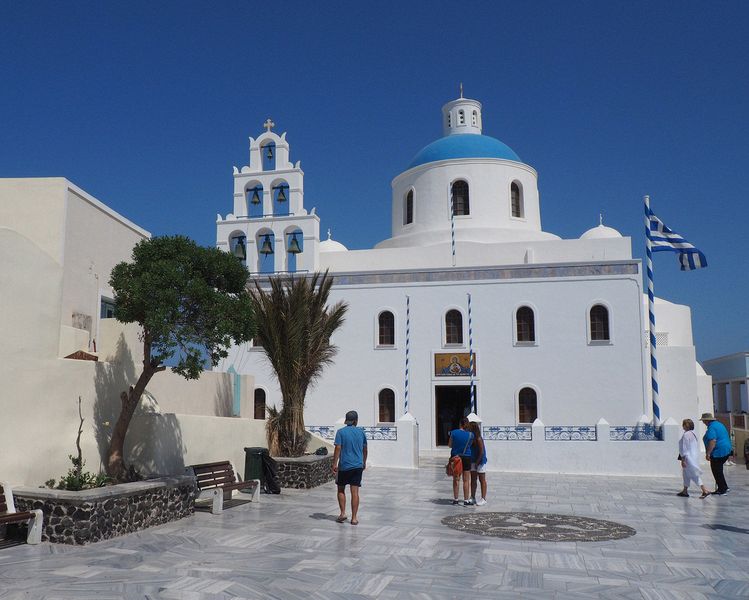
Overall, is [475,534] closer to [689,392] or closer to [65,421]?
[65,421]

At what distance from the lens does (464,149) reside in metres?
26.3

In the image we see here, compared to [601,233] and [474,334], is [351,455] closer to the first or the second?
[474,334]

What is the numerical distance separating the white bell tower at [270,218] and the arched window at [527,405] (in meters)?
7.62

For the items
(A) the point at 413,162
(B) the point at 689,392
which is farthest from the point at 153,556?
(A) the point at 413,162

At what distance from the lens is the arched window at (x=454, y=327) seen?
2169 centimetres

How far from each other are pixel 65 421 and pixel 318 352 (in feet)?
19.8

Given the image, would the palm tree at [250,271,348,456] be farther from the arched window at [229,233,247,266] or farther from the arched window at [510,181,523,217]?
the arched window at [510,181,523,217]

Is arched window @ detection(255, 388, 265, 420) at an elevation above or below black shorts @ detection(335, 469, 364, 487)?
above

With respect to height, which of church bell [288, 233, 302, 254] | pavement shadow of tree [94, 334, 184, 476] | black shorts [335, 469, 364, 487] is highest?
church bell [288, 233, 302, 254]

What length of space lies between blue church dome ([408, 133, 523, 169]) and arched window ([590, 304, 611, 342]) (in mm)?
7873

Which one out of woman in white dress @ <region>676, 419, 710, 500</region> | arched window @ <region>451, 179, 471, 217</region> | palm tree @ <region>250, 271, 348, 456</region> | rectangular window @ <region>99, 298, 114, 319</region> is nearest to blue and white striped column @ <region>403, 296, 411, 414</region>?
arched window @ <region>451, 179, 471, 217</region>

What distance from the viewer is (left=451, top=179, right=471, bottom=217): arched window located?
83.9ft

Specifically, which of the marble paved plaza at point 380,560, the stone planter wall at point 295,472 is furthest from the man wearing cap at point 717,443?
the stone planter wall at point 295,472

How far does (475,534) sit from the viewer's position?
780 cm
